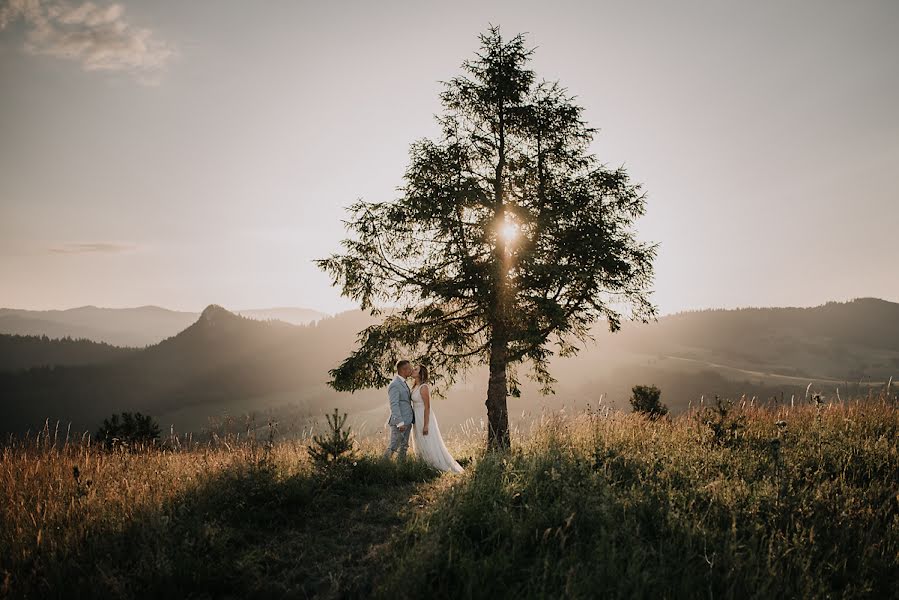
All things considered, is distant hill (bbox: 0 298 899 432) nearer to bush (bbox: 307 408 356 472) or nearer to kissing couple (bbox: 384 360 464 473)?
kissing couple (bbox: 384 360 464 473)

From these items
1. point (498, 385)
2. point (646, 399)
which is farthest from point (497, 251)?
point (646, 399)

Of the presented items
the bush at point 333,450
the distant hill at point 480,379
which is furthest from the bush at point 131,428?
the distant hill at point 480,379

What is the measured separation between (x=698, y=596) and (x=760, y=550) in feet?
3.34

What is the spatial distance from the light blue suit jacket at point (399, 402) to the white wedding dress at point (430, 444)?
0.20m

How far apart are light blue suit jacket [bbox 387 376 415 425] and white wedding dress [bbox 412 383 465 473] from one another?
0.67 feet

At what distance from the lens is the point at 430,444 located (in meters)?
8.87

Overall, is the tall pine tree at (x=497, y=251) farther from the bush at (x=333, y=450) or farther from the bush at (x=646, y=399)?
the bush at (x=646, y=399)

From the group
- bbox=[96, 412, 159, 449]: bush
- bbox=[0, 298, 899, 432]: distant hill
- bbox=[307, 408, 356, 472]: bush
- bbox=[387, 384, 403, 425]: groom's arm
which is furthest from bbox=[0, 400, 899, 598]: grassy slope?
bbox=[0, 298, 899, 432]: distant hill

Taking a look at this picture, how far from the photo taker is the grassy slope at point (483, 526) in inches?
144

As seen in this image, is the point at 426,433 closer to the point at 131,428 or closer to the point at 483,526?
the point at 483,526

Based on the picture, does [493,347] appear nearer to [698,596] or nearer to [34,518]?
[698,596]

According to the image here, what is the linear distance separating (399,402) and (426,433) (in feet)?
2.89

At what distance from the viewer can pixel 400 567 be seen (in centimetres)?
363

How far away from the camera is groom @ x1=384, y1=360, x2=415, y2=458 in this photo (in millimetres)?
8828
